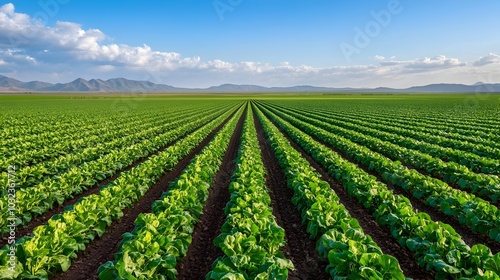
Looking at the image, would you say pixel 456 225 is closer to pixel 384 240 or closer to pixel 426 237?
pixel 384 240

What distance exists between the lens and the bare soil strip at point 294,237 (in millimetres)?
6496

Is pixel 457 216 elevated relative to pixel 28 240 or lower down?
lower down

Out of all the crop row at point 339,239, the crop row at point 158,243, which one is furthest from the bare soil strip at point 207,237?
the crop row at point 339,239

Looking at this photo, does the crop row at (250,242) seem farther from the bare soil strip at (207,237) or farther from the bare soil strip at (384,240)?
the bare soil strip at (384,240)

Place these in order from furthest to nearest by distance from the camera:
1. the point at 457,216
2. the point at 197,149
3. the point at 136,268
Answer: the point at 197,149 → the point at 457,216 → the point at 136,268

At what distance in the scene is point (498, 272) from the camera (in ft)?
15.4

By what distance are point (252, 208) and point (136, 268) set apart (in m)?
2.97

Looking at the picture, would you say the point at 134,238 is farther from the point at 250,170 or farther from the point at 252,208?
the point at 250,170

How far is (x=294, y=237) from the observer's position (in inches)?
315

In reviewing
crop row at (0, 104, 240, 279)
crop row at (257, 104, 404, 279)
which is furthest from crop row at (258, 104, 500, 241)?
crop row at (0, 104, 240, 279)

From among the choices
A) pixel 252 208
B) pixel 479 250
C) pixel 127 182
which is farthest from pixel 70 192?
pixel 479 250

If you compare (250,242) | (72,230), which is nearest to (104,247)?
(72,230)

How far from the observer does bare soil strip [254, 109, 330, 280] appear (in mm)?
6496

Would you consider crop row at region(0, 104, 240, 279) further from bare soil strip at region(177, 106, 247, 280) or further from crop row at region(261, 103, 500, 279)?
crop row at region(261, 103, 500, 279)
